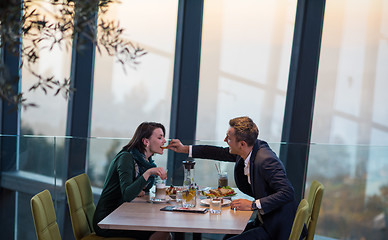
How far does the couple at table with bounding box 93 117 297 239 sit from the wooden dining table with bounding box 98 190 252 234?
0.42 feet

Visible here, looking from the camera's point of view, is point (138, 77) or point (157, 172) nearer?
point (157, 172)

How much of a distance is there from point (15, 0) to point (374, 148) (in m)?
3.53

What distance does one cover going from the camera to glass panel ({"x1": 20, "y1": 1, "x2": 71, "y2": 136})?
207 inches

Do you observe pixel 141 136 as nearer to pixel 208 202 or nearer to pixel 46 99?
pixel 208 202

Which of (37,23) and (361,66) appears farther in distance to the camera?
(361,66)

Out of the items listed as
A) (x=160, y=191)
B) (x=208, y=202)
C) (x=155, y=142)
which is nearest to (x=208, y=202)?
(x=208, y=202)

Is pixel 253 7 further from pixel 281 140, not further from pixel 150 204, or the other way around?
pixel 150 204

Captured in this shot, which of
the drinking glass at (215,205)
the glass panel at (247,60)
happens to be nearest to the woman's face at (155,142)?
the drinking glass at (215,205)

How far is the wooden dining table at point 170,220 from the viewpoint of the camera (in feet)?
8.52

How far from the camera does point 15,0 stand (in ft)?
5.08

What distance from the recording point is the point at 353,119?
4.64m

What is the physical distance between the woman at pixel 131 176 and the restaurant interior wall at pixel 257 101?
789 mm

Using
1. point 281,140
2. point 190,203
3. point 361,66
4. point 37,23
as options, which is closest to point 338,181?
point 281,140

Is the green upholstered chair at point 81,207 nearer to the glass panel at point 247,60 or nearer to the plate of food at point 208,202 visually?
the plate of food at point 208,202
